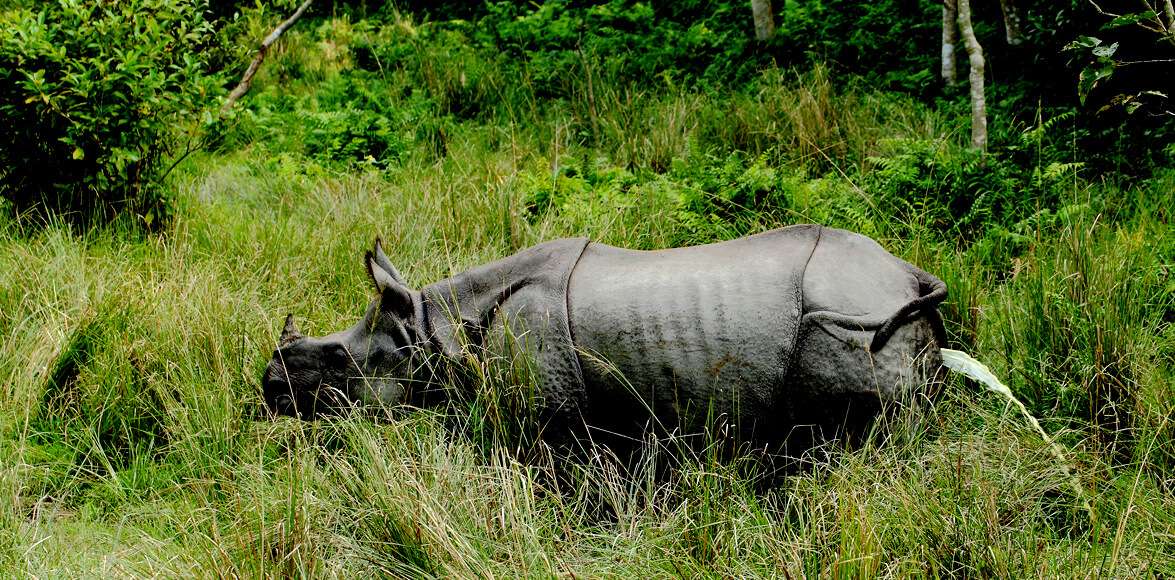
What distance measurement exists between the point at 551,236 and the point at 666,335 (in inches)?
82.7

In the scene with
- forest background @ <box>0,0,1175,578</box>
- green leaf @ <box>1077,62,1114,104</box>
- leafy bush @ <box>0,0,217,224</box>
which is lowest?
forest background @ <box>0,0,1175,578</box>

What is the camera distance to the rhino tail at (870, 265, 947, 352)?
3.62m

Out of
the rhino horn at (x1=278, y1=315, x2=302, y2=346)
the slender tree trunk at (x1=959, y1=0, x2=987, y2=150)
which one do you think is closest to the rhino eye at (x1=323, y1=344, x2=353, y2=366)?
the rhino horn at (x1=278, y1=315, x2=302, y2=346)

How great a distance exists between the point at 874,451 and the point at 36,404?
3.42 m

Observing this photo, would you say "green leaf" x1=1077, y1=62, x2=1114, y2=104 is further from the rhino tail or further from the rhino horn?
the rhino horn

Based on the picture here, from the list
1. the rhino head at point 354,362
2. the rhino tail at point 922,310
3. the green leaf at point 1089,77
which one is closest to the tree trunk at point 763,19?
the green leaf at point 1089,77

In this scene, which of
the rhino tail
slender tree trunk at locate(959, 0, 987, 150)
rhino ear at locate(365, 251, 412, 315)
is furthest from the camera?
slender tree trunk at locate(959, 0, 987, 150)

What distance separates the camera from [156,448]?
14.5ft

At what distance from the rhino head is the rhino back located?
27.8 inches

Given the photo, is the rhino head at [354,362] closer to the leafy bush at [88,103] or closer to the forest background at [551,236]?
the forest background at [551,236]

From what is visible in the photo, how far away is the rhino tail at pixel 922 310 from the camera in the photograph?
3.62 m

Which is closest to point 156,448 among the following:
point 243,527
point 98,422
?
point 98,422

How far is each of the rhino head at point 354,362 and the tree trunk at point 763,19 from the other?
5379 millimetres

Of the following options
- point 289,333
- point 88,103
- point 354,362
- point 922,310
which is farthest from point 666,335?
point 88,103
